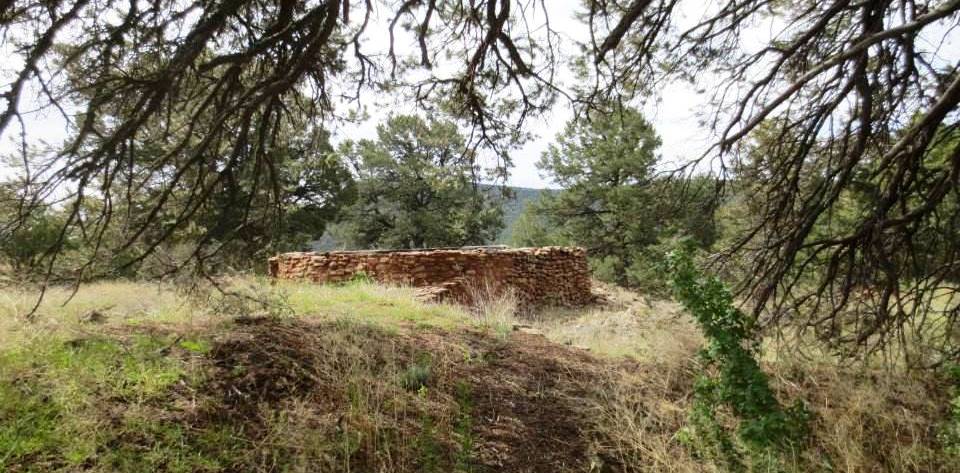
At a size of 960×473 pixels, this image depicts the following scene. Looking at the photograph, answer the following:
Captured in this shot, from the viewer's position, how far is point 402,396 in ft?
11.1

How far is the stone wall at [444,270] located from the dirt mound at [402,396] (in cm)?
434

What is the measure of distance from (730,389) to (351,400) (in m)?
2.31

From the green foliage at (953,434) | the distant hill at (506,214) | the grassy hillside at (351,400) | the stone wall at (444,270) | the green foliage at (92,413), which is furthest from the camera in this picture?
the distant hill at (506,214)

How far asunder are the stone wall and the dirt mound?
434 centimetres

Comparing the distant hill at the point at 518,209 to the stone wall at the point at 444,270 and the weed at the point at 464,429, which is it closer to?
the stone wall at the point at 444,270

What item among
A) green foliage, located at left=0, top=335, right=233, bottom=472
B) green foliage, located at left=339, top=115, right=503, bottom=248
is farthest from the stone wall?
green foliage, located at left=339, top=115, right=503, bottom=248

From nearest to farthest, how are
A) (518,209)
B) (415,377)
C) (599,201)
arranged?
(415,377) → (599,201) → (518,209)

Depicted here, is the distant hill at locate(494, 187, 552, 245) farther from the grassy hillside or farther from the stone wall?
the grassy hillside

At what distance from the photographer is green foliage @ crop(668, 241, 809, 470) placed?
2.88m

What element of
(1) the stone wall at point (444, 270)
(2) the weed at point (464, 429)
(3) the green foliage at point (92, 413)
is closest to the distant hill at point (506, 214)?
(1) the stone wall at point (444, 270)

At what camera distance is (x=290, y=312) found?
471 centimetres

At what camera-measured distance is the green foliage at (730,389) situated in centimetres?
288

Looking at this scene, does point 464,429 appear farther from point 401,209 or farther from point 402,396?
point 401,209

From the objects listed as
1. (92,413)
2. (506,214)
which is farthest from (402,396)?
(506,214)
